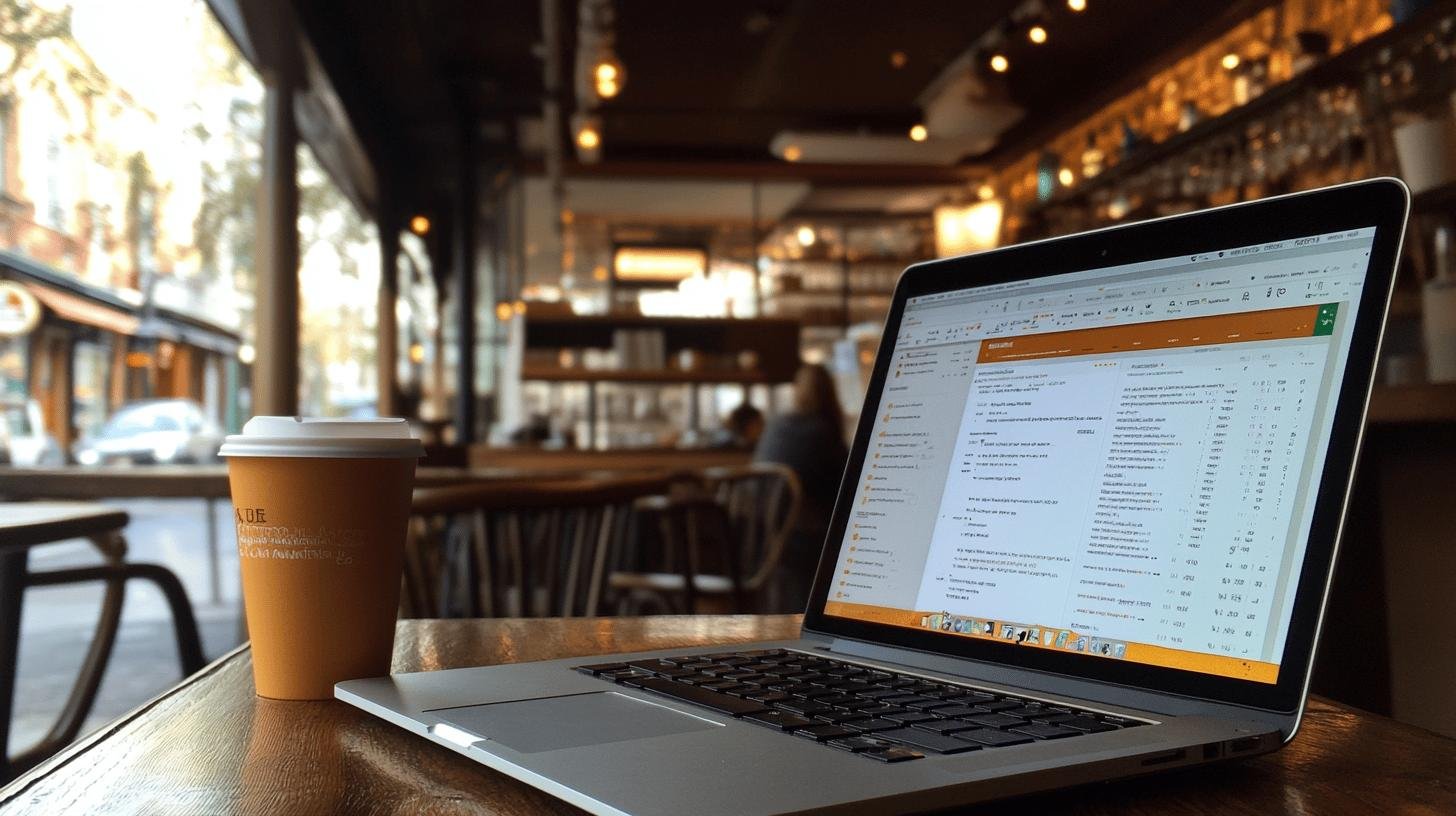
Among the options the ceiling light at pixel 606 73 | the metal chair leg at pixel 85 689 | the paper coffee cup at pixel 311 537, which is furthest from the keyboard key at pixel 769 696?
the ceiling light at pixel 606 73

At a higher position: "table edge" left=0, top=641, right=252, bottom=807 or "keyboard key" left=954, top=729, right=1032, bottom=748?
"keyboard key" left=954, top=729, right=1032, bottom=748

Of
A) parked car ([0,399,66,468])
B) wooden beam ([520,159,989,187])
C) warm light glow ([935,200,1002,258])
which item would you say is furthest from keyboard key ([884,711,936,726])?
wooden beam ([520,159,989,187])

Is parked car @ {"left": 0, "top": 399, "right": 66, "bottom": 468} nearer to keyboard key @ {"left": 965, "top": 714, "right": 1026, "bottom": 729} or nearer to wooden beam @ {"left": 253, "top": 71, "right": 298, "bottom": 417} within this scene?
wooden beam @ {"left": 253, "top": 71, "right": 298, "bottom": 417}

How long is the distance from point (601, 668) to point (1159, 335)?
38 cm

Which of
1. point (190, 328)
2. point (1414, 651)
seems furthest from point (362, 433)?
point (190, 328)

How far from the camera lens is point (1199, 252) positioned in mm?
684

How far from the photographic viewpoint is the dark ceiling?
20.6 ft

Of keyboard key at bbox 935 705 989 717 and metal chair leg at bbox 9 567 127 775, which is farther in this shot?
metal chair leg at bbox 9 567 127 775

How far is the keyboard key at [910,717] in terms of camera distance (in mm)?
522

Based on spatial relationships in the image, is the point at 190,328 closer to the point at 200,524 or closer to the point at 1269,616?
the point at 200,524

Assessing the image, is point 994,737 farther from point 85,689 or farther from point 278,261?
point 278,261

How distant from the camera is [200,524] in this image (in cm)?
660

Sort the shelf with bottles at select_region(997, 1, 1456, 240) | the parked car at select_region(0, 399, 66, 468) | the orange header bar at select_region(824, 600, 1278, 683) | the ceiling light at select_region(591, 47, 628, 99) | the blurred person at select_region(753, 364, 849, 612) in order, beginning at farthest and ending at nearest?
the ceiling light at select_region(591, 47, 628, 99), the blurred person at select_region(753, 364, 849, 612), the shelf with bottles at select_region(997, 1, 1456, 240), the parked car at select_region(0, 399, 66, 468), the orange header bar at select_region(824, 600, 1278, 683)

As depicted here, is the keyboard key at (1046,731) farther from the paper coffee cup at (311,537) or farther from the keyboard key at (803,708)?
the paper coffee cup at (311,537)
